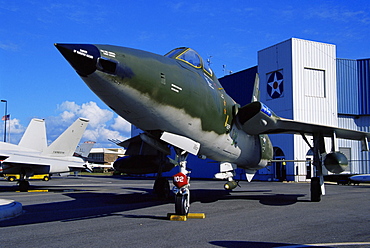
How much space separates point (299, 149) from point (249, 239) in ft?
96.2

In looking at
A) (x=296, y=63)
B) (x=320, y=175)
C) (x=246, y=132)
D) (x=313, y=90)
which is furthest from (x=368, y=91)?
(x=246, y=132)

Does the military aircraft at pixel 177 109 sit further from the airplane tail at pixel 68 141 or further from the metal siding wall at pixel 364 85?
the metal siding wall at pixel 364 85

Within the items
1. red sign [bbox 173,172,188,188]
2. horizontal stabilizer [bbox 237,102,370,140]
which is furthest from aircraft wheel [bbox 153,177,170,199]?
red sign [bbox 173,172,188,188]

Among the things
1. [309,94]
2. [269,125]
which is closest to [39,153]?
[269,125]

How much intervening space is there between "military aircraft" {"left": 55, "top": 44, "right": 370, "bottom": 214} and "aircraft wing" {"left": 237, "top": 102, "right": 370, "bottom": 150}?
0.03 metres

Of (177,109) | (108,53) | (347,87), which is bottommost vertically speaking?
(177,109)

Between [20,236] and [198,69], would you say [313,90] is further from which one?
[20,236]

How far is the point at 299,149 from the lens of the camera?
1321 inches

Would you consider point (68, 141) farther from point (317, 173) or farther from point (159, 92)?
point (159, 92)

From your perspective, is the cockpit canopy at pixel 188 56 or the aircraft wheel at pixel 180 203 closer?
the aircraft wheel at pixel 180 203

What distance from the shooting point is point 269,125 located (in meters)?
12.0

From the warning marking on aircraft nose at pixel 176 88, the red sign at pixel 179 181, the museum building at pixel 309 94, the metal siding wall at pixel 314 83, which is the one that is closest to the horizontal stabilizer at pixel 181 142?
the red sign at pixel 179 181

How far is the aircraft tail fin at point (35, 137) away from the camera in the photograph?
22.3m

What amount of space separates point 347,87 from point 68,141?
29.0m
